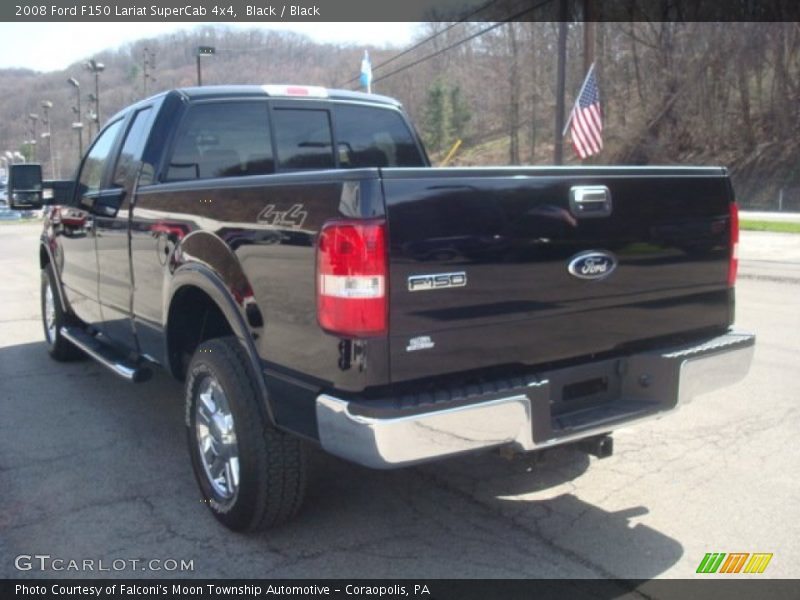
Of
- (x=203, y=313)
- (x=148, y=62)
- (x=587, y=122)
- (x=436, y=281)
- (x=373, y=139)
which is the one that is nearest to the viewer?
(x=436, y=281)

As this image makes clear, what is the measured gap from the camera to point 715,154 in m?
41.0

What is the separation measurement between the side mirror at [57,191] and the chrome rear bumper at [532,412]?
13.5ft

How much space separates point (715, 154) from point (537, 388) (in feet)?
138

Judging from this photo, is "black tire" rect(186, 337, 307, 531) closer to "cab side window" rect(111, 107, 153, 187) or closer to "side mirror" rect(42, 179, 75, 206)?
"cab side window" rect(111, 107, 153, 187)

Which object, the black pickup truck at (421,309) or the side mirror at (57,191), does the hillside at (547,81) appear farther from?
the black pickup truck at (421,309)

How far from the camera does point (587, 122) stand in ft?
62.0

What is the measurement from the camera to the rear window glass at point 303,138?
495 centimetres

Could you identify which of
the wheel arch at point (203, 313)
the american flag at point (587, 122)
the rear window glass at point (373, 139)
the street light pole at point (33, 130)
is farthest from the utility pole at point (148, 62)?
the wheel arch at point (203, 313)

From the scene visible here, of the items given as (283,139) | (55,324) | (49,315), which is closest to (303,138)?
(283,139)

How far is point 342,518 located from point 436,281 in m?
1.43

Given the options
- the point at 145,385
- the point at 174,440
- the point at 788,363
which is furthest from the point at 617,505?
the point at 145,385

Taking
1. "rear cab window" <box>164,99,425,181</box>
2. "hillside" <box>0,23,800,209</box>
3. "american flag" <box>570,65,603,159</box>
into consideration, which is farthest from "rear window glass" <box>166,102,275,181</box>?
"hillside" <box>0,23,800,209</box>

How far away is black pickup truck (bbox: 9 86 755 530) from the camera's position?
2707 millimetres

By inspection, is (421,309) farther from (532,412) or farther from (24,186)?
(24,186)
